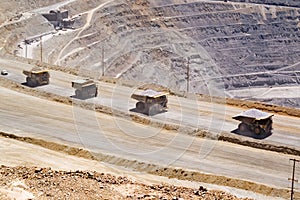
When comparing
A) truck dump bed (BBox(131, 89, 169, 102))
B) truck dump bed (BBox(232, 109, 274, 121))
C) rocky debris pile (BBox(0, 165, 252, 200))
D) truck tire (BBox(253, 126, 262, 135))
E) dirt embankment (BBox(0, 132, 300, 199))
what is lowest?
dirt embankment (BBox(0, 132, 300, 199))

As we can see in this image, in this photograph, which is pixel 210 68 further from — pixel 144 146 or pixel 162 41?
pixel 144 146

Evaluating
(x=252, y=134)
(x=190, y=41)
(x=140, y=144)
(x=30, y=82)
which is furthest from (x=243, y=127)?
(x=190, y=41)

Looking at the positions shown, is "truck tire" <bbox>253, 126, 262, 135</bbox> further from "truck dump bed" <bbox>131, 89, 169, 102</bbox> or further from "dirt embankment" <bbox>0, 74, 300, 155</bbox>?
"truck dump bed" <bbox>131, 89, 169, 102</bbox>

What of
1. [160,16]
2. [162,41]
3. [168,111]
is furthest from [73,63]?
[168,111]

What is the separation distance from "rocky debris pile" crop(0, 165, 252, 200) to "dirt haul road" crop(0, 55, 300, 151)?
1214 centimetres

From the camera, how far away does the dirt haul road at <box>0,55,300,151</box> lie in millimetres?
37616

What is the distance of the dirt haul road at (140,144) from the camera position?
104ft

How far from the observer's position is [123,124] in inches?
1532

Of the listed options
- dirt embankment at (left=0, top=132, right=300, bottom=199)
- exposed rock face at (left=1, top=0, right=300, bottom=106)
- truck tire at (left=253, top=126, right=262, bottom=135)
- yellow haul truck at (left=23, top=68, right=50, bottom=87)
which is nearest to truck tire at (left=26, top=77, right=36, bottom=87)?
yellow haul truck at (left=23, top=68, right=50, bottom=87)

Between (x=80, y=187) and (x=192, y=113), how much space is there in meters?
18.6

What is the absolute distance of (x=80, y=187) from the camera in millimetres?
23609

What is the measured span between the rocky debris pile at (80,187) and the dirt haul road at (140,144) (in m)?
→ 6.14

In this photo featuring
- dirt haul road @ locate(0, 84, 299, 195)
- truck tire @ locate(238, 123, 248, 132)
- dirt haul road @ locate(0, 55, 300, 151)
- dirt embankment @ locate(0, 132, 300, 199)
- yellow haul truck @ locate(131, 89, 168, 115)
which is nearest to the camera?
dirt embankment @ locate(0, 132, 300, 199)

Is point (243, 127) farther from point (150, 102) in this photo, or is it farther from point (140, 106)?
point (140, 106)
